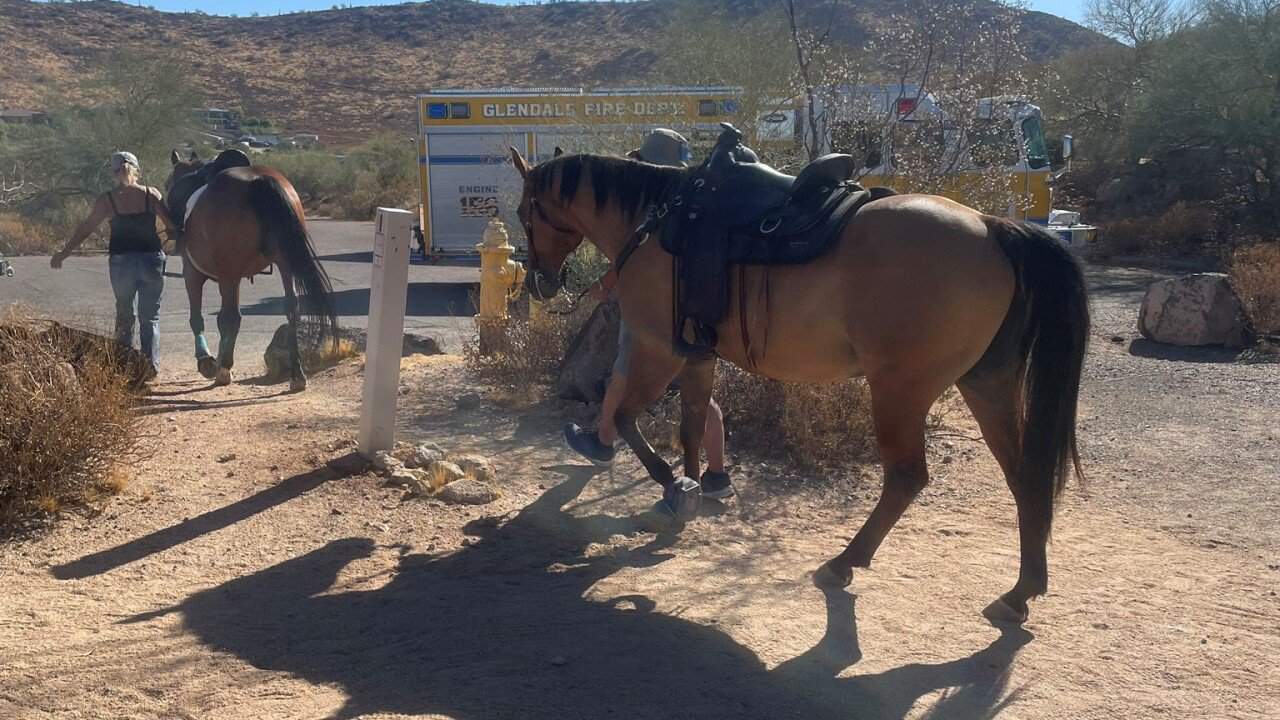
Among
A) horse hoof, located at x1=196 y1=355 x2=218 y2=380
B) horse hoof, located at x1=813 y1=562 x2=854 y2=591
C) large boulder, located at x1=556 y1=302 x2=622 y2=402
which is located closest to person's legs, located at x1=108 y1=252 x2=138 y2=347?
horse hoof, located at x1=196 y1=355 x2=218 y2=380

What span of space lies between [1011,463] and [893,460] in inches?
20.2

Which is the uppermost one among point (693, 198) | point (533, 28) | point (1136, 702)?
point (533, 28)

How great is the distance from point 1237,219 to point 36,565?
2367cm

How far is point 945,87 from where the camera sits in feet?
27.3

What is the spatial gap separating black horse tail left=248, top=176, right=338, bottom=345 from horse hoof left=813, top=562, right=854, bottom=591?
183 inches

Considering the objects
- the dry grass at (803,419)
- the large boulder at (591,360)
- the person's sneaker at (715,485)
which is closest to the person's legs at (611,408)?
the person's sneaker at (715,485)

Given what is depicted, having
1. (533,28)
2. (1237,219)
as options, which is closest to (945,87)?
(1237,219)

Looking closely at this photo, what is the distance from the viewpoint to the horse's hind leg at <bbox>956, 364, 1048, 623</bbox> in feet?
14.0

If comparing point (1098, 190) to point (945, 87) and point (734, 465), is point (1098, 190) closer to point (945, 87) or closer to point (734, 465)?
point (945, 87)

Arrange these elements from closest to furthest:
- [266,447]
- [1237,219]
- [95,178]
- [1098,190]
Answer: [266,447] → [1237,219] → [95,178] → [1098,190]

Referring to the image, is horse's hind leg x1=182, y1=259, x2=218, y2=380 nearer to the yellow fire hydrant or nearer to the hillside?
the yellow fire hydrant

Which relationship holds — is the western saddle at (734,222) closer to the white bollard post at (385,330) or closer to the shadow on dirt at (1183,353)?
the white bollard post at (385,330)

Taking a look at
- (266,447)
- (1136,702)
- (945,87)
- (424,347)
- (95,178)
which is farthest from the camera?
(95,178)

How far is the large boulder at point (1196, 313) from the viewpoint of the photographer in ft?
36.4
